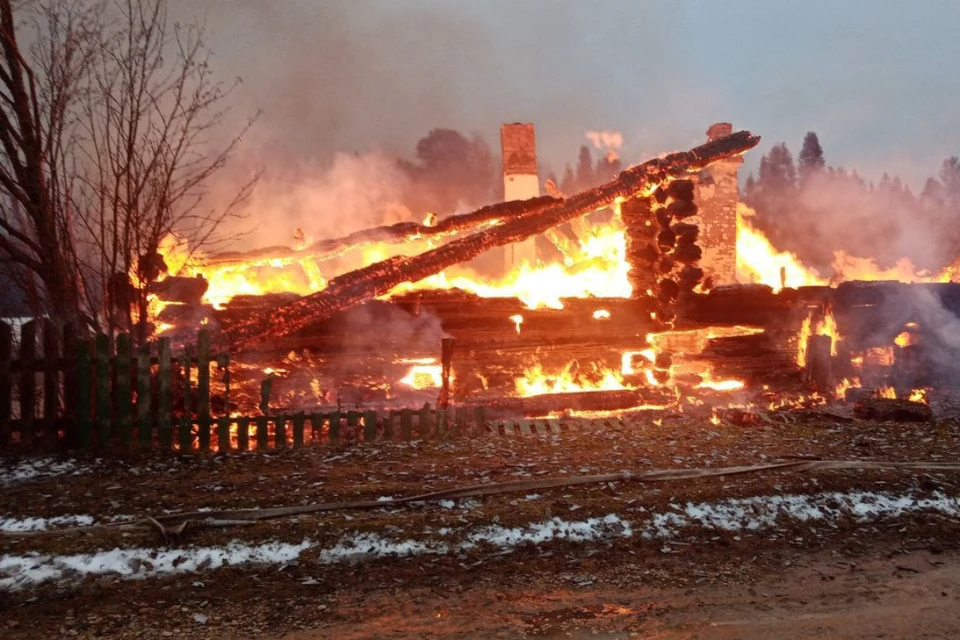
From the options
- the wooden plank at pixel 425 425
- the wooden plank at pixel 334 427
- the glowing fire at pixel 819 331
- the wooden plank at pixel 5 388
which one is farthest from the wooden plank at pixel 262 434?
the glowing fire at pixel 819 331

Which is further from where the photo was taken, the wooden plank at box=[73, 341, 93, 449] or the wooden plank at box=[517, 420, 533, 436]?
the wooden plank at box=[517, 420, 533, 436]

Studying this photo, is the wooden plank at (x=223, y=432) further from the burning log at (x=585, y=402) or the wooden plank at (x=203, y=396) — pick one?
the burning log at (x=585, y=402)

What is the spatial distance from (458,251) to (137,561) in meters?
8.43

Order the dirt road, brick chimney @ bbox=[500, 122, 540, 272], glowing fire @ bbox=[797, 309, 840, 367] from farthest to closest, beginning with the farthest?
brick chimney @ bbox=[500, 122, 540, 272] < glowing fire @ bbox=[797, 309, 840, 367] < the dirt road

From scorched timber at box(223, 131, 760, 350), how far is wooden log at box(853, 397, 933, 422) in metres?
5.93

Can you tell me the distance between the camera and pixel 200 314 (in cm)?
1102

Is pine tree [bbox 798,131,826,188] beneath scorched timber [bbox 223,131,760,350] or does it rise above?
above

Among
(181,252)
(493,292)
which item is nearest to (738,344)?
(493,292)

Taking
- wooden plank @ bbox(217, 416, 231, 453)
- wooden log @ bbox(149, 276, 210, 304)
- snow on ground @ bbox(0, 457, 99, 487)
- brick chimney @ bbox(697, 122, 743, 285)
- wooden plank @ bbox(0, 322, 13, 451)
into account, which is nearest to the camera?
snow on ground @ bbox(0, 457, 99, 487)

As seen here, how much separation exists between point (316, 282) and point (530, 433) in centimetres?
620

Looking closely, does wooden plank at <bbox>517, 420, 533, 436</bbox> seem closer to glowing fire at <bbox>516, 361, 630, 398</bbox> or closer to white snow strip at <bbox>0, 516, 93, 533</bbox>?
glowing fire at <bbox>516, 361, 630, 398</bbox>

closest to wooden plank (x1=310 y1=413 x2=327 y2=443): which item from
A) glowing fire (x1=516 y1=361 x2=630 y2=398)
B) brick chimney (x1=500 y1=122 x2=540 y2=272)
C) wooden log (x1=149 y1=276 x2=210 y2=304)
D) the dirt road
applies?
wooden log (x1=149 y1=276 x2=210 y2=304)

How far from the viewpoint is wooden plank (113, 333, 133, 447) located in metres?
7.90

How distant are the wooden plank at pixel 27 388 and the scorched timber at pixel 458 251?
2.94 m
